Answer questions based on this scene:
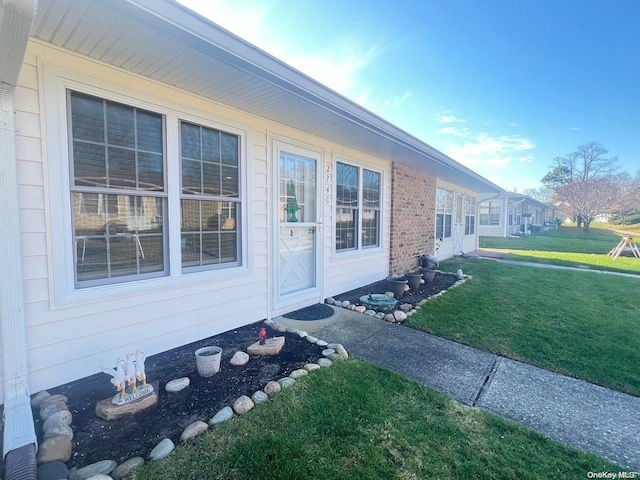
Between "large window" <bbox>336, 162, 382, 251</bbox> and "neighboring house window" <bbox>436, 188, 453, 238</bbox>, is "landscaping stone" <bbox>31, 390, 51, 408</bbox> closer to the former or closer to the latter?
"large window" <bbox>336, 162, 382, 251</bbox>

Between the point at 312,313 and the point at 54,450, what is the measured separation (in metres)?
3.37

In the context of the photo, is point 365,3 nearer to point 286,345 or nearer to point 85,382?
point 286,345

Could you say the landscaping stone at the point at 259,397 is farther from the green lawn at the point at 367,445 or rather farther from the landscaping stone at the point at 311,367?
the landscaping stone at the point at 311,367

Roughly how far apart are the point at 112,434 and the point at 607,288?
961 cm

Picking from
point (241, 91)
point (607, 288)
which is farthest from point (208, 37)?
point (607, 288)

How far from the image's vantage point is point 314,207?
5.28 m

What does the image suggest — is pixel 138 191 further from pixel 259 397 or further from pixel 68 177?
pixel 259 397

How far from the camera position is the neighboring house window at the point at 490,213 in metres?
24.1

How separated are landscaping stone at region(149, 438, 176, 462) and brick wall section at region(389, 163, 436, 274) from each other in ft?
19.8

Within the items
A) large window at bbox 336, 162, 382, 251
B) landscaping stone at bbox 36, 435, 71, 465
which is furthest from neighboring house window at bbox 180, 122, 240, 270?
large window at bbox 336, 162, 382, 251

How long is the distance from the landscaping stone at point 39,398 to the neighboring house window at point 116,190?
0.93 metres

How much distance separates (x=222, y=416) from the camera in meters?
2.21

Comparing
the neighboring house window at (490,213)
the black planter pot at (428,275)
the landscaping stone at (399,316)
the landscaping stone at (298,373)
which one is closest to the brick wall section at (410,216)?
the black planter pot at (428,275)

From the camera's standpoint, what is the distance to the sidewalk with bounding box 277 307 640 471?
2.25 meters
